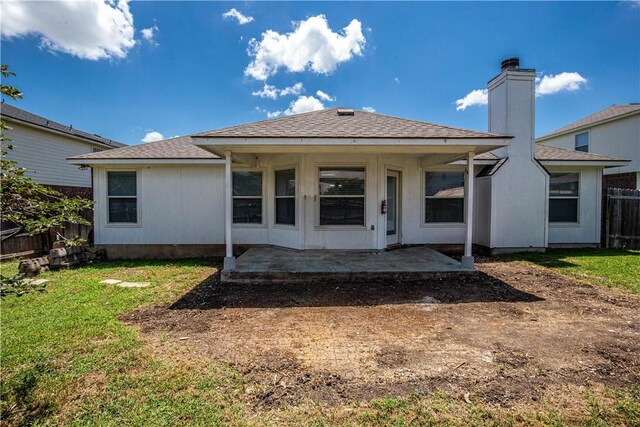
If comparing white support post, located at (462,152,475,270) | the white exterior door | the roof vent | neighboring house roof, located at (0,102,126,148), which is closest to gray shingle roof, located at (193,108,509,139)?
white support post, located at (462,152,475,270)

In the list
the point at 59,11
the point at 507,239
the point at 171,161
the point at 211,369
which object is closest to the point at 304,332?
the point at 211,369

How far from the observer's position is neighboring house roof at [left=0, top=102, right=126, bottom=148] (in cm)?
1221

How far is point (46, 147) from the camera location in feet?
44.8

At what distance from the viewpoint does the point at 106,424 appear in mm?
2033

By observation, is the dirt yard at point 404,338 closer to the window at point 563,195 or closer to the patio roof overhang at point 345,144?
the patio roof overhang at point 345,144

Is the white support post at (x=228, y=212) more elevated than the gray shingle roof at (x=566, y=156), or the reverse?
the gray shingle roof at (x=566, y=156)

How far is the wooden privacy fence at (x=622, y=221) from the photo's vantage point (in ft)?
31.0

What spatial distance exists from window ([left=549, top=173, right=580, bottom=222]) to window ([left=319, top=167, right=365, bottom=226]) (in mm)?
6674

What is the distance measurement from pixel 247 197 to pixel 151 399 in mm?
6392

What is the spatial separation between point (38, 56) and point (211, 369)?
57.4ft

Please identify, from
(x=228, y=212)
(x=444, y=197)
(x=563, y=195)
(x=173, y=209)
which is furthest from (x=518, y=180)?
(x=173, y=209)

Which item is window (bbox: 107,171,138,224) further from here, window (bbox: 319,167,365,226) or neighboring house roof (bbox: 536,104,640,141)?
neighboring house roof (bbox: 536,104,640,141)

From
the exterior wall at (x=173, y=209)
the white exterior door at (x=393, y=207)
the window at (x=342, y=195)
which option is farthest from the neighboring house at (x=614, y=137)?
the exterior wall at (x=173, y=209)

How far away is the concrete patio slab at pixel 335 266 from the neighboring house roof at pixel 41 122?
12347mm
